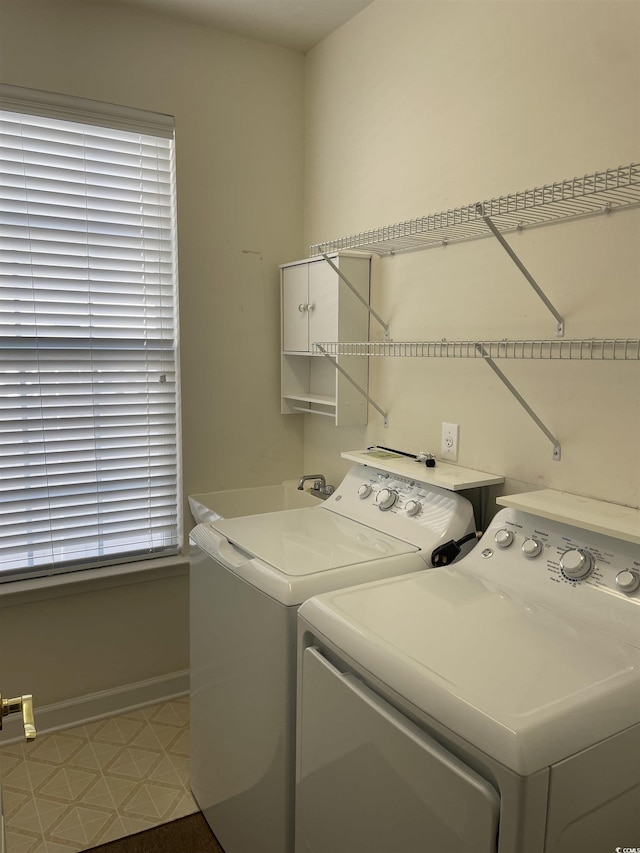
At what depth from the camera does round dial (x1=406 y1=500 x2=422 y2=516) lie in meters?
1.86

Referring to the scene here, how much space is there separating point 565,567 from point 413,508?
0.57 metres

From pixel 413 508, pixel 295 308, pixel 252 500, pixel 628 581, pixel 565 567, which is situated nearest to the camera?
pixel 628 581

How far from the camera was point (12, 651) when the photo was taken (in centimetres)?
234

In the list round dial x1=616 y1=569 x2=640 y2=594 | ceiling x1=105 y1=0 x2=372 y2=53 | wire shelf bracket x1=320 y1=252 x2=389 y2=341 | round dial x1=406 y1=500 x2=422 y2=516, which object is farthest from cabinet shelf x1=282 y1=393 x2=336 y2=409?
ceiling x1=105 y1=0 x2=372 y2=53

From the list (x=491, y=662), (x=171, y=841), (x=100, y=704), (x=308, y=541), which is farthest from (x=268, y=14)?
(x=171, y=841)

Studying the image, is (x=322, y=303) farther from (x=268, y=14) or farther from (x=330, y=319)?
(x=268, y=14)

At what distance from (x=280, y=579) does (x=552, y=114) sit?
4.55 feet

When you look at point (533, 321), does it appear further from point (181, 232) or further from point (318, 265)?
point (181, 232)

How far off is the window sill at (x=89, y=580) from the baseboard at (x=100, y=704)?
44 cm

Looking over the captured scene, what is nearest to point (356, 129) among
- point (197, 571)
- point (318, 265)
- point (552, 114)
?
point (318, 265)

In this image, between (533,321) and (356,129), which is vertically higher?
(356,129)

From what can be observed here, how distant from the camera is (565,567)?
4.45 ft

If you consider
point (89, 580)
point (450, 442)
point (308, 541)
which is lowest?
point (89, 580)

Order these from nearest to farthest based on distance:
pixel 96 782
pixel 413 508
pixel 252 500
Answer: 1. pixel 413 508
2. pixel 96 782
3. pixel 252 500
